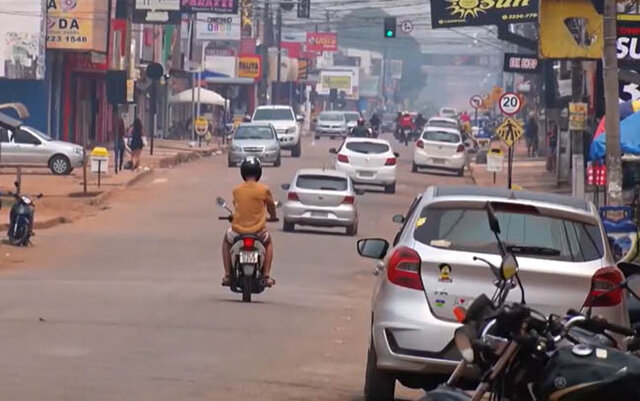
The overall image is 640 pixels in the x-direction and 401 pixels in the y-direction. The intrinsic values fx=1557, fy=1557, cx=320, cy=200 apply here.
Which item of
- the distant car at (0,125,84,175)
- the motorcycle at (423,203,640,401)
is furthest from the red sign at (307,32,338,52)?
the motorcycle at (423,203,640,401)

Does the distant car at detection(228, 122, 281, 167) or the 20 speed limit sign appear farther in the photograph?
the distant car at detection(228, 122, 281, 167)

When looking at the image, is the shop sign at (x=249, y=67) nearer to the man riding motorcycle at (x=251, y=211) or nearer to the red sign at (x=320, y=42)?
the red sign at (x=320, y=42)

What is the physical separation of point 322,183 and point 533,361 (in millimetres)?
27412

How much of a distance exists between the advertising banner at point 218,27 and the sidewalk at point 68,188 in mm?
28352

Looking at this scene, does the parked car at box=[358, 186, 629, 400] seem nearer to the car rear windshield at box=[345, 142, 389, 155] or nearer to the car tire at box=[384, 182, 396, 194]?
the car rear windshield at box=[345, 142, 389, 155]

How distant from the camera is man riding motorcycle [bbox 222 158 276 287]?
17.7m

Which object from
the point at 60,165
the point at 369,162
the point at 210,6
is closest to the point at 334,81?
the point at 210,6

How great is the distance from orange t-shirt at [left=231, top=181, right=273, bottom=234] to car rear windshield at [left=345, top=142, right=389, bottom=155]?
88.4ft

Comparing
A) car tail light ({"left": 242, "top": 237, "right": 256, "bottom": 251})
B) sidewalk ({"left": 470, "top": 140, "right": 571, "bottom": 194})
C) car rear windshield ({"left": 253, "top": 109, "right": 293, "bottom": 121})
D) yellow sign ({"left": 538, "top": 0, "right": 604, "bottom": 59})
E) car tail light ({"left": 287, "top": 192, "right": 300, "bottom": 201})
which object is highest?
yellow sign ({"left": 538, "top": 0, "right": 604, "bottom": 59})

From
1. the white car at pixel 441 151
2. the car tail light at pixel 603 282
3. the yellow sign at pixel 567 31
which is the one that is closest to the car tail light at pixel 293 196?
the yellow sign at pixel 567 31

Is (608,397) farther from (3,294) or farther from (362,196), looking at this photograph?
(362,196)

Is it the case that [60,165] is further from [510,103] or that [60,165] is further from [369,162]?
[510,103]

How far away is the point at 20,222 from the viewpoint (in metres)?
27.0

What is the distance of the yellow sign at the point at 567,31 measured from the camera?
111 feet
